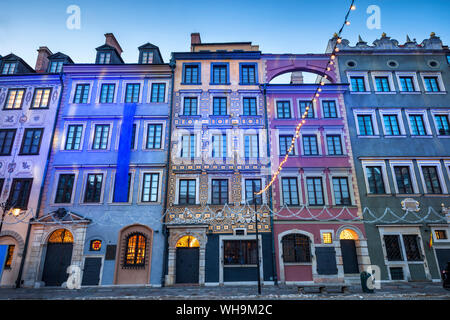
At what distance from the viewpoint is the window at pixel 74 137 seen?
18844 millimetres

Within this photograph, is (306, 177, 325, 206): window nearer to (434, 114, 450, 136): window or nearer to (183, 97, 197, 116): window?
(183, 97, 197, 116): window

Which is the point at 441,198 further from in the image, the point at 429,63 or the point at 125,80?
the point at 125,80

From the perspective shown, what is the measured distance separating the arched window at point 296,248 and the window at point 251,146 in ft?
20.9

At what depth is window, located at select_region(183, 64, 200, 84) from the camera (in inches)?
824

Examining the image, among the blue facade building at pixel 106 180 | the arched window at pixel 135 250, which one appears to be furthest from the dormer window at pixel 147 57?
the arched window at pixel 135 250

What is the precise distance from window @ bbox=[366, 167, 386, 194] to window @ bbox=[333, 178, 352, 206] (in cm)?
174

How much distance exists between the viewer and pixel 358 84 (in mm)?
20828

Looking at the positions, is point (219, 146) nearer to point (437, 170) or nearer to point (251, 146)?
point (251, 146)

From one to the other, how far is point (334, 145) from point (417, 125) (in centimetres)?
704

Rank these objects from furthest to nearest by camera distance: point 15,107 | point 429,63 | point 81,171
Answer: point 429,63, point 15,107, point 81,171

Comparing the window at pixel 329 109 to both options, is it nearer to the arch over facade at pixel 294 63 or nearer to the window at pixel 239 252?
the arch over facade at pixel 294 63

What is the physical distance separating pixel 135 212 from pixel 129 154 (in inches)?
169

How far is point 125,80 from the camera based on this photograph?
67.4ft

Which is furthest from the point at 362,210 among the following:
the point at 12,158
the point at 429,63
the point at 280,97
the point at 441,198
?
the point at 12,158
